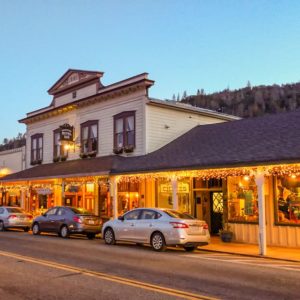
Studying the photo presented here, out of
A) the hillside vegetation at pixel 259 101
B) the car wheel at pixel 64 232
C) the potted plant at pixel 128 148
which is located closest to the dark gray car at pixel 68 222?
the car wheel at pixel 64 232

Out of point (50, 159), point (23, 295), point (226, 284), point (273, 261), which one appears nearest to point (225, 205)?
point (273, 261)

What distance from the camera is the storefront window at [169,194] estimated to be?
22.1 m

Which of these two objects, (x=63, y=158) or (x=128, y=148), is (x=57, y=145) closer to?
(x=63, y=158)

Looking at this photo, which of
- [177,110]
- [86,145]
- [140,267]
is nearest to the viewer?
[140,267]

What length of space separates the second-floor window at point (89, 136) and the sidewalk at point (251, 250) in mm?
11459

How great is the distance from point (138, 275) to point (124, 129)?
15195 millimetres

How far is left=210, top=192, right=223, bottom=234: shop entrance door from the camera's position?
21.1m

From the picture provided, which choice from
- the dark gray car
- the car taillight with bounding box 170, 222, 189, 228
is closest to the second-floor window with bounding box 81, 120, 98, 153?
the dark gray car

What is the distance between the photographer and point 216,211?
842 inches

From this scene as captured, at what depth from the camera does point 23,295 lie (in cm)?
790

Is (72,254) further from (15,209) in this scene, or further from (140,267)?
(15,209)

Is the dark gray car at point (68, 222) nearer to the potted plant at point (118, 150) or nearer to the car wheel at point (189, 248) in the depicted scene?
the potted plant at point (118, 150)

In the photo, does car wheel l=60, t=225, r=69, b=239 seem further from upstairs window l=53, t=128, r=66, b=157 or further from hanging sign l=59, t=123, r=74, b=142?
upstairs window l=53, t=128, r=66, b=157

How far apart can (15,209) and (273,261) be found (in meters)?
16.8
